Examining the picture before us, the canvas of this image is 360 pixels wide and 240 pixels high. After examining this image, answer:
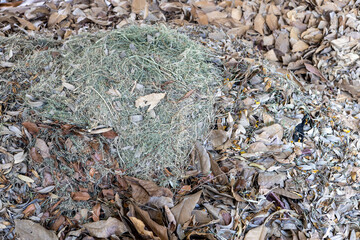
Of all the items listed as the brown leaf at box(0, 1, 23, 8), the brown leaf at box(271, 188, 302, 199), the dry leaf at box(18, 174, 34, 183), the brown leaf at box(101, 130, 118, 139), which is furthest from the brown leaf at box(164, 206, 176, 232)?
the brown leaf at box(0, 1, 23, 8)

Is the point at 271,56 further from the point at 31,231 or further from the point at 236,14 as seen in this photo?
the point at 31,231

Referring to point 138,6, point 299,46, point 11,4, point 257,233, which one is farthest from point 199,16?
point 257,233

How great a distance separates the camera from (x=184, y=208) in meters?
1.24

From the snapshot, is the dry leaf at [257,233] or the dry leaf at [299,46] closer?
the dry leaf at [257,233]

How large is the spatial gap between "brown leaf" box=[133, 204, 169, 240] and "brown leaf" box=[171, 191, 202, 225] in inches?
3.9

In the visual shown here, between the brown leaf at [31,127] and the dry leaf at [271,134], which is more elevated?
the brown leaf at [31,127]

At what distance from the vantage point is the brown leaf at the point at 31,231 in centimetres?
117

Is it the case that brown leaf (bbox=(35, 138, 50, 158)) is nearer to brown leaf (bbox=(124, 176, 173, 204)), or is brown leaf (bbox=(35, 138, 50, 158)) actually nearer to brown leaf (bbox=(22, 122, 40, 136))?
brown leaf (bbox=(22, 122, 40, 136))

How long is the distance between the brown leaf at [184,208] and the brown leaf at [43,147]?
23.3 inches

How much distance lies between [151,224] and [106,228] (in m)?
0.18

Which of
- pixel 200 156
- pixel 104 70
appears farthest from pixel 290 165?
pixel 104 70

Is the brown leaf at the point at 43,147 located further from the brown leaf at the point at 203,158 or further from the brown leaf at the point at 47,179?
the brown leaf at the point at 203,158

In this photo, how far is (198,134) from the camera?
4.65 ft

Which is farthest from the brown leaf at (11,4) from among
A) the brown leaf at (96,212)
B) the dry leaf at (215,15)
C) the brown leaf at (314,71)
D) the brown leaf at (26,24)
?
the brown leaf at (314,71)
